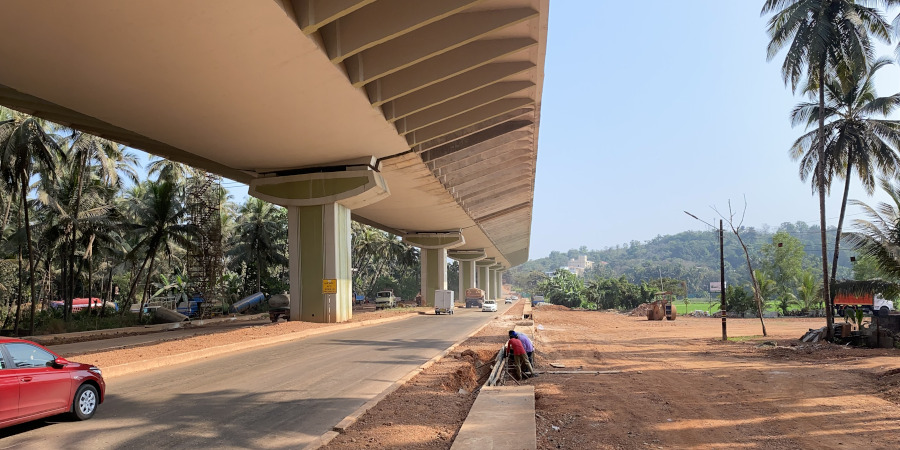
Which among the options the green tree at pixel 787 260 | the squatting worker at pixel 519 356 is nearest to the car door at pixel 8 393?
the squatting worker at pixel 519 356

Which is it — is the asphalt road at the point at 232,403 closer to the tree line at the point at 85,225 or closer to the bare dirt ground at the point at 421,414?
the bare dirt ground at the point at 421,414

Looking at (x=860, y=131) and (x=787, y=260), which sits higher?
(x=860, y=131)

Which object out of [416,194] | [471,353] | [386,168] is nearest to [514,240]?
[416,194]

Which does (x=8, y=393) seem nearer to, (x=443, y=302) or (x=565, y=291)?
(x=443, y=302)

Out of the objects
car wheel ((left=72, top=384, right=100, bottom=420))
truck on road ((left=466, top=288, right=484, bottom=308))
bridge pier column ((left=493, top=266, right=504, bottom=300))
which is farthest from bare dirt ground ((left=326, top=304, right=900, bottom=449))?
bridge pier column ((left=493, top=266, right=504, bottom=300))

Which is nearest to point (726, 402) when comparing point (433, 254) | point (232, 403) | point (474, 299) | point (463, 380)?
point (463, 380)

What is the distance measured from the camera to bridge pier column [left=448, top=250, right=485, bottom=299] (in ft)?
287

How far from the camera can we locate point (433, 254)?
64.4 meters

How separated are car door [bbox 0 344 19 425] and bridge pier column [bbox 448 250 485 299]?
263 ft

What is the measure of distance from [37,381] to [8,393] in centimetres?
45

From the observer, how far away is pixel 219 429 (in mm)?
7875

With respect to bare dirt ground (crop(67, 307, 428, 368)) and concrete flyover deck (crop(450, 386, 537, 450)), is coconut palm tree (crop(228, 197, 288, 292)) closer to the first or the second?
bare dirt ground (crop(67, 307, 428, 368))

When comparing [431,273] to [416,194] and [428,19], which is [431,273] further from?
[428,19]

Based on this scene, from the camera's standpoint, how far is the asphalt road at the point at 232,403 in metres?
7.35
